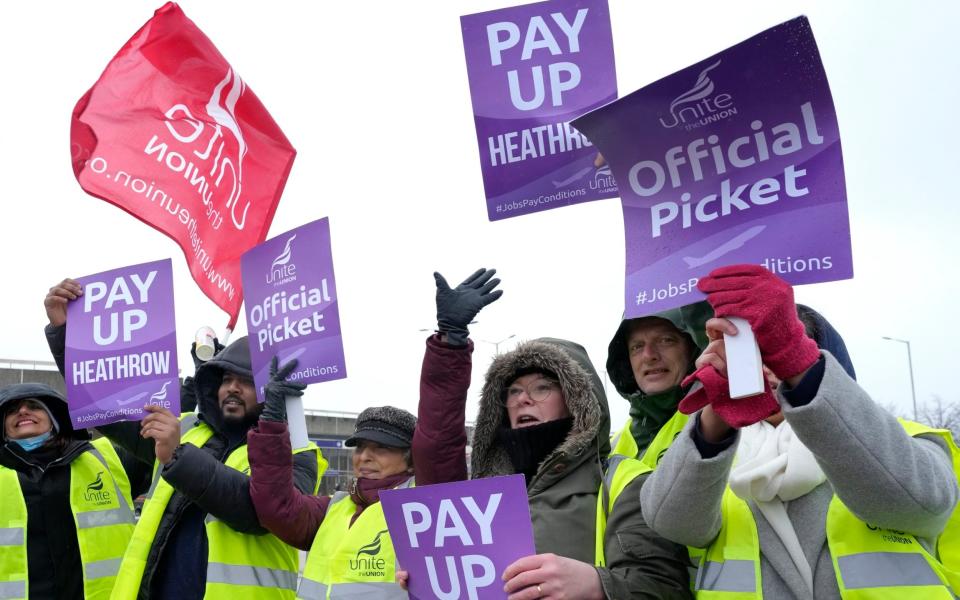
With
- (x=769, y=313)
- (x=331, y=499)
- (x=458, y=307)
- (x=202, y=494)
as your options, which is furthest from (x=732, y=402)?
(x=202, y=494)

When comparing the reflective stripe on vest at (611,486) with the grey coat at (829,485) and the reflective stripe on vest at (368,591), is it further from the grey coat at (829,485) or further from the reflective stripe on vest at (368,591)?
the reflective stripe on vest at (368,591)

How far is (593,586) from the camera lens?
9.00 ft

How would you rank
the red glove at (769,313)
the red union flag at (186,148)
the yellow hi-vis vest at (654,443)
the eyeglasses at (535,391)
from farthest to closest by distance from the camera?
the red union flag at (186,148)
the eyeglasses at (535,391)
the yellow hi-vis vest at (654,443)
the red glove at (769,313)

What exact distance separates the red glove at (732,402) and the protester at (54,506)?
13.1 feet

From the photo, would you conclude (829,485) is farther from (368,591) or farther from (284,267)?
(284,267)

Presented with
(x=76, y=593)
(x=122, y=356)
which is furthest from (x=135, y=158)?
(x=76, y=593)

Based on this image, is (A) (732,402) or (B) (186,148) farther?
(B) (186,148)

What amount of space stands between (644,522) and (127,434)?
3.79m

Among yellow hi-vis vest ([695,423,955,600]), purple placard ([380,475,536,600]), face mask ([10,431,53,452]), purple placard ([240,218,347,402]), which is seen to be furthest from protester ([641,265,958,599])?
face mask ([10,431,53,452])

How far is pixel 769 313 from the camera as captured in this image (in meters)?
2.37

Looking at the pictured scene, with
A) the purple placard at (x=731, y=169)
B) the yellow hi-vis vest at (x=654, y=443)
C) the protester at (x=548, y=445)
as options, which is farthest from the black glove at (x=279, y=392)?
the purple placard at (x=731, y=169)

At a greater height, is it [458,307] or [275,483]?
[458,307]

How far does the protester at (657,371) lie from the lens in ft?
11.8

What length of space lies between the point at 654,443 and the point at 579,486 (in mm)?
430
